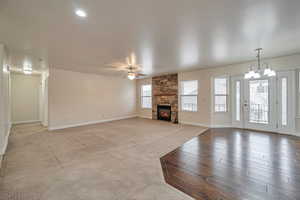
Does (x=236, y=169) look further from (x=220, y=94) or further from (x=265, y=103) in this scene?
(x=220, y=94)

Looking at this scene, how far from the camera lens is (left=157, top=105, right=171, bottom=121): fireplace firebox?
767 centimetres

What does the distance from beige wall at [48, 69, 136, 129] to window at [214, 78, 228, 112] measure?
5.34 metres

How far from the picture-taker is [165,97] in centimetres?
779

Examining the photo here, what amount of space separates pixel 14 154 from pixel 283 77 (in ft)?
27.9

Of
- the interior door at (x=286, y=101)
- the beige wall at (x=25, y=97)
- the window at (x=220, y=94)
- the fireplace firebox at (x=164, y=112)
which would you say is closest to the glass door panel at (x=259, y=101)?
the interior door at (x=286, y=101)

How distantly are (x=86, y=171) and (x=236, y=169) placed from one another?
2.82 metres

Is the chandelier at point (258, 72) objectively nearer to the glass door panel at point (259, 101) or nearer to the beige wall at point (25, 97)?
the glass door panel at point (259, 101)

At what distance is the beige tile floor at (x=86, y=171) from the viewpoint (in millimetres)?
1861

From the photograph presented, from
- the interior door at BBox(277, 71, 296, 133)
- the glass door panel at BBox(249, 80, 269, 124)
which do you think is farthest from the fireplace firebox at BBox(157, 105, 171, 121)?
the interior door at BBox(277, 71, 296, 133)

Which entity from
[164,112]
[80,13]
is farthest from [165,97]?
[80,13]

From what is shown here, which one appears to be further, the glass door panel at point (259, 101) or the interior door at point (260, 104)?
the glass door panel at point (259, 101)

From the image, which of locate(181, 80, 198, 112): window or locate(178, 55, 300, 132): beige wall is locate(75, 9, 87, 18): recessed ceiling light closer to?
locate(178, 55, 300, 132): beige wall

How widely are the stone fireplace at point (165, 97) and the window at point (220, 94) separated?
1.98 meters

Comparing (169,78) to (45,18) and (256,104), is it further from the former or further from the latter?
(45,18)
